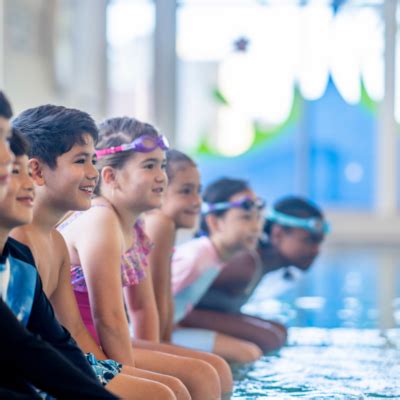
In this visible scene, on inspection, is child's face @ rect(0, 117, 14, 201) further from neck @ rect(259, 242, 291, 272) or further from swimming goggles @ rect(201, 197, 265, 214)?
neck @ rect(259, 242, 291, 272)

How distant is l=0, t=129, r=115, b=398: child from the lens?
2025 millimetres

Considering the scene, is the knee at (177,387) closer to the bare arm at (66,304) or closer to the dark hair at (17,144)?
the bare arm at (66,304)

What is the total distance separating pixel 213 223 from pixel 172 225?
0.73m

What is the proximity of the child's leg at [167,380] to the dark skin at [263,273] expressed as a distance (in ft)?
5.62

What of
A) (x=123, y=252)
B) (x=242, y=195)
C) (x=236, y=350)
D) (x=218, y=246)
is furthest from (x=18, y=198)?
(x=242, y=195)

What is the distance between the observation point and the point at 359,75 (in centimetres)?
1363

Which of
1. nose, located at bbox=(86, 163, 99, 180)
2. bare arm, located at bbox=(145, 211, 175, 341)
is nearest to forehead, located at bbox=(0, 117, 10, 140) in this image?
nose, located at bbox=(86, 163, 99, 180)

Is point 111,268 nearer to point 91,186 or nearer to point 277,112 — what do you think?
point 91,186

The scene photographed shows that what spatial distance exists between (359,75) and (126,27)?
3.44 meters

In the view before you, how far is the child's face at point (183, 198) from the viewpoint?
12.8 feet

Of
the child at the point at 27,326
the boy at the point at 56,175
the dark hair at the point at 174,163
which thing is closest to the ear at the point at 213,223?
the dark hair at the point at 174,163

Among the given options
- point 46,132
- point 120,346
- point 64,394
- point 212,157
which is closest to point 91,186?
point 46,132

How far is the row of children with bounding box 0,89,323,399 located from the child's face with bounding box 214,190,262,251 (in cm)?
51

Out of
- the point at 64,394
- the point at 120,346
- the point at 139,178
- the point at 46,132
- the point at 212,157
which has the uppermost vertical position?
the point at 46,132
